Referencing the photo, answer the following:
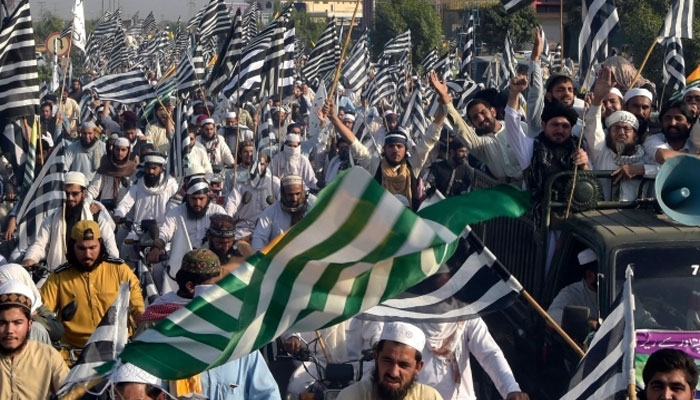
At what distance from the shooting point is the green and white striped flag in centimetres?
475

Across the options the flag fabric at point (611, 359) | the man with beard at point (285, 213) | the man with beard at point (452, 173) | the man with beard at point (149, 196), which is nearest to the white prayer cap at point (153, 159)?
the man with beard at point (149, 196)

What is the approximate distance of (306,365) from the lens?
803 centimetres

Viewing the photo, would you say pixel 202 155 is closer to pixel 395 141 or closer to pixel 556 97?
pixel 395 141

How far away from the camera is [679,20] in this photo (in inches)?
593

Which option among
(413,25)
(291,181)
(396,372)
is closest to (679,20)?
(291,181)

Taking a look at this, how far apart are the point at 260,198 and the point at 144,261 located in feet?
11.1

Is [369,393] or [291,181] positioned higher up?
[369,393]

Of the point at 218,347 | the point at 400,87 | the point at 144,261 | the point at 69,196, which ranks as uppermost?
the point at 218,347

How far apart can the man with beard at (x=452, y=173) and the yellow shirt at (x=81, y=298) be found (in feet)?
19.6

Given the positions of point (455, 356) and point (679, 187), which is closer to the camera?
point (455, 356)

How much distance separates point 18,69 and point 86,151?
4919 millimetres

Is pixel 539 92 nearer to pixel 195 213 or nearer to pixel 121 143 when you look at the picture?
pixel 195 213

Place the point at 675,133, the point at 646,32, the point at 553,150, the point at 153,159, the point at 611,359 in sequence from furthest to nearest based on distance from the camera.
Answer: the point at 646,32 < the point at 153,159 < the point at 675,133 < the point at 553,150 < the point at 611,359

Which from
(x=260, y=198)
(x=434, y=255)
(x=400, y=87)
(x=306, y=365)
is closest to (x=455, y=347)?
(x=306, y=365)
